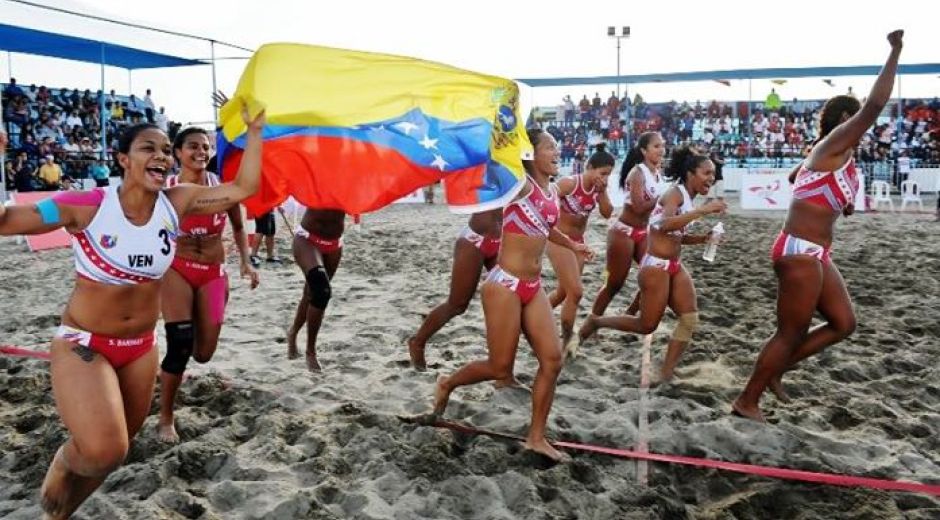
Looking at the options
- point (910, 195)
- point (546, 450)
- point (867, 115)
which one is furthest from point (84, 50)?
point (910, 195)

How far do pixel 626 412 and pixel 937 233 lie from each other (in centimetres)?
1337

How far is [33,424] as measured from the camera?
518cm

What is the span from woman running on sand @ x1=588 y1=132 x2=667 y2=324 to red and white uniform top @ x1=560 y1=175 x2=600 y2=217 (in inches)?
12.7

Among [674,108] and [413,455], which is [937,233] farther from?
[674,108]

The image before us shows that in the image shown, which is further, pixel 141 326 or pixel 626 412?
pixel 626 412

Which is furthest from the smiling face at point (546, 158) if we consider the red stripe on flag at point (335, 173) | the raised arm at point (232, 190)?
the raised arm at point (232, 190)

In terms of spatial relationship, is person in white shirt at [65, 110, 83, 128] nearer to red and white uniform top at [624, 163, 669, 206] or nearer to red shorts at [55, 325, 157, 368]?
red and white uniform top at [624, 163, 669, 206]

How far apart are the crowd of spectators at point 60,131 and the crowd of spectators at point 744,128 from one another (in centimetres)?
1531

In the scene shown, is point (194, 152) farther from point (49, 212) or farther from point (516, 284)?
point (516, 284)

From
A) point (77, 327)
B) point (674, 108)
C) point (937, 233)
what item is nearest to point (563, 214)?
point (77, 327)

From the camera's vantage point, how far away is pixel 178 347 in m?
4.86

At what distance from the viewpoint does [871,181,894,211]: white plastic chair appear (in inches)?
873

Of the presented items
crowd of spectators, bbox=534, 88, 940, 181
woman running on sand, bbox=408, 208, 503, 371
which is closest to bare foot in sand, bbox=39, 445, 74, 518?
woman running on sand, bbox=408, 208, 503, 371

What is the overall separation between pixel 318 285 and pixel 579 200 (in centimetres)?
245
